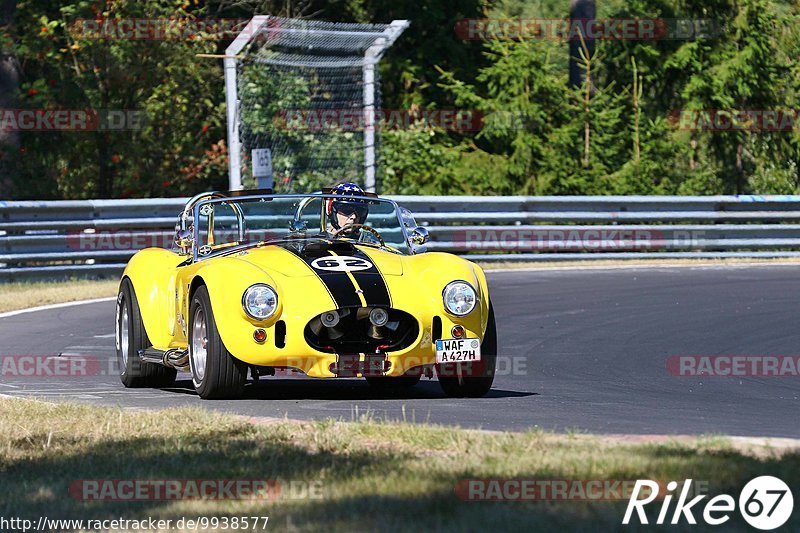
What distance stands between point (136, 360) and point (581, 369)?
10.5 feet

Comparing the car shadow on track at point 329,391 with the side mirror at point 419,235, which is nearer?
the car shadow on track at point 329,391

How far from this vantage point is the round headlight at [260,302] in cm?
878

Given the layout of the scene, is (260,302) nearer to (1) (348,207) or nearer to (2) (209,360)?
(2) (209,360)

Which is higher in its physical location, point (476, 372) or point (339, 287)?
point (339, 287)

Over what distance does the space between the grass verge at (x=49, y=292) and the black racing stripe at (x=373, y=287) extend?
7.65 meters

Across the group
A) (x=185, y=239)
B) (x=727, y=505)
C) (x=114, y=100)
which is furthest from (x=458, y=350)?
(x=114, y=100)

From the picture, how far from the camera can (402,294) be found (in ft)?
29.5

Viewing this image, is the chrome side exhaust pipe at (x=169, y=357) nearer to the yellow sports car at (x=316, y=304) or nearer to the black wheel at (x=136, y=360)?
the yellow sports car at (x=316, y=304)

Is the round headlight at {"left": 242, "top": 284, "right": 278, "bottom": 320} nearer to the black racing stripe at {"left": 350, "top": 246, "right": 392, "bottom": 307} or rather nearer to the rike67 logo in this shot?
the black racing stripe at {"left": 350, "top": 246, "right": 392, "bottom": 307}

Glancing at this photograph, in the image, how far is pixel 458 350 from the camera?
356 inches

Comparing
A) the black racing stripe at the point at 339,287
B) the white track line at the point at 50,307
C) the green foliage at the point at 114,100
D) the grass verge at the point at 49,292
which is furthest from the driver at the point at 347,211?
the green foliage at the point at 114,100

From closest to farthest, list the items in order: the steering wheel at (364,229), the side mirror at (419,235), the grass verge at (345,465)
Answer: the grass verge at (345,465), the side mirror at (419,235), the steering wheel at (364,229)

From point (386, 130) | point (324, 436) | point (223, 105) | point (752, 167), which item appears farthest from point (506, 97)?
point (324, 436)

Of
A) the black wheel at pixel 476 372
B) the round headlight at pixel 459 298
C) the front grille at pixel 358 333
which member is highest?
the round headlight at pixel 459 298
